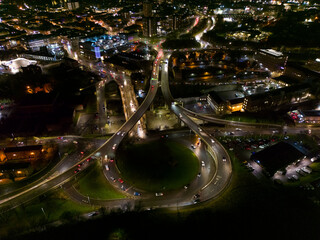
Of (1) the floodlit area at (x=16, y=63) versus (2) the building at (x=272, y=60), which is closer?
(2) the building at (x=272, y=60)

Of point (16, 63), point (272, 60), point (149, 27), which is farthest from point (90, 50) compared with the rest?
point (272, 60)

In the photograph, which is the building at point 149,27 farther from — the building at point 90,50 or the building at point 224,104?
the building at point 224,104

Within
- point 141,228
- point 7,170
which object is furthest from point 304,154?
point 7,170

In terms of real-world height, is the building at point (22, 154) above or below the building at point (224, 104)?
below

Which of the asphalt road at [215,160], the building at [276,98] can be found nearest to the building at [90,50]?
the asphalt road at [215,160]

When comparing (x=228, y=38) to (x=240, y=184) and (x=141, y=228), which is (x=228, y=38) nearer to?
(x=240, y=184)

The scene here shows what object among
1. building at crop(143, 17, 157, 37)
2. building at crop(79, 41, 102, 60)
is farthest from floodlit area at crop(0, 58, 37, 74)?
building at crop(143, 17, 157, 37)

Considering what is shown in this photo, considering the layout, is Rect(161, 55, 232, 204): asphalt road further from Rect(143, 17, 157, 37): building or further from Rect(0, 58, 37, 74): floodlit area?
Result: Rect(143, 17, 157, 37): building
